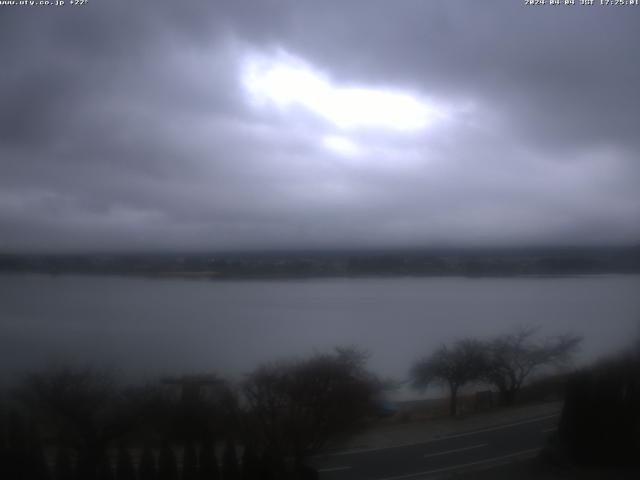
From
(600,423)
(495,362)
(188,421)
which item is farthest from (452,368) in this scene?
(188,421)

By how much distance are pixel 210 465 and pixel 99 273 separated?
1.07 meters

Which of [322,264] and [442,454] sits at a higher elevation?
[322,264]

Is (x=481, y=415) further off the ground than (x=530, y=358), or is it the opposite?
(x=530, y=358)

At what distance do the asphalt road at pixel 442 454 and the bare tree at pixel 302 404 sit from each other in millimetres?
187

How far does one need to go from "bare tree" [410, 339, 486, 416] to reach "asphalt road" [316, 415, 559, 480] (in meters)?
0.20

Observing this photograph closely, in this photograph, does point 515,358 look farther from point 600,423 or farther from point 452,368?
point 600,423

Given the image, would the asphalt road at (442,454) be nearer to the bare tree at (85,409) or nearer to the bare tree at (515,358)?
the bare tree at (515,358)

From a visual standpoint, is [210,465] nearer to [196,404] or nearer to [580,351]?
[196,404]

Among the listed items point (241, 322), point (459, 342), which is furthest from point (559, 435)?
point (241, 322)

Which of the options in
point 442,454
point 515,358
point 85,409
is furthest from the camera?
point 515,358

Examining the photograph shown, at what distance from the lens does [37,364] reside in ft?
7.68

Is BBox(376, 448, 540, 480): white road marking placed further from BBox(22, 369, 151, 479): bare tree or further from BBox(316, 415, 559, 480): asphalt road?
BBox(22, 369, 151, 479): bare tree

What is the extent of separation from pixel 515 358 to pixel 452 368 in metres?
Result: 0.36

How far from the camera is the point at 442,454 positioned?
2.52 metres
